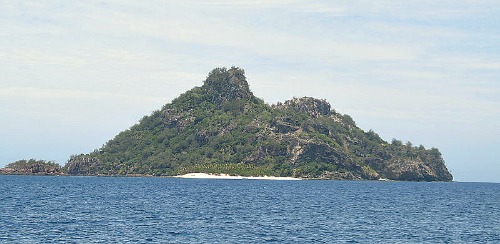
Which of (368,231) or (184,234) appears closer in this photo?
(184,234)

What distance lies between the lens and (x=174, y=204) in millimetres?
131750

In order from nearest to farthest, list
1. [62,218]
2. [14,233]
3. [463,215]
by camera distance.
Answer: [14,233]
[62,218]
[463,215]

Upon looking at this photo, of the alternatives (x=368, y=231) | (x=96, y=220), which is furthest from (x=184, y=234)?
(x=368, y=231)

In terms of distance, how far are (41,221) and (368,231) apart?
1824 inches

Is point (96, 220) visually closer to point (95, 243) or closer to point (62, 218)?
point (62, 218)

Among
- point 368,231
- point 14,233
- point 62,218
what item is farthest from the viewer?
point 62,218

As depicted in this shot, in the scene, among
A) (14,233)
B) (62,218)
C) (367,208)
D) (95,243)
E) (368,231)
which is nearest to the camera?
(95,243)

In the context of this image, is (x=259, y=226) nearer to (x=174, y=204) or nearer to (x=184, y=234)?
(x=184, y=234)

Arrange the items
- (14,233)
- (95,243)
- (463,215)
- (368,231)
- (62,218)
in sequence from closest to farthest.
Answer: (95,243), (14,233), (368,231), (62,218), (463,215)

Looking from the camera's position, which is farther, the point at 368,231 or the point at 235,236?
the point at 368,231

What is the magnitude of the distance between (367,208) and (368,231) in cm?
4387

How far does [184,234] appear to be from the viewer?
82.4m

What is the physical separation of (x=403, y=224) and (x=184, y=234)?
126 feet

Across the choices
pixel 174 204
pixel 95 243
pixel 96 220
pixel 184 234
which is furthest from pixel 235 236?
pixel 174 204
